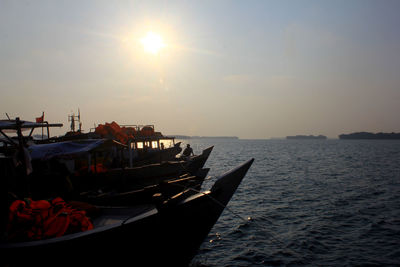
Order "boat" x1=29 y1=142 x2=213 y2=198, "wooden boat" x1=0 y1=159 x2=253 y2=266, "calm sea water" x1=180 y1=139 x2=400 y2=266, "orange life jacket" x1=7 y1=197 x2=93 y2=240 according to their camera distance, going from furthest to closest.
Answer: "boat" x1=29 y1=142 x2=213 y2=198 < "calm sea water" x1=180 y1=139 x2=400 y2=266 < "orange life jacket" x1=7 y1=197 x2=93 y2=240 < "wooden boat" x1=0 y1=159 x2=253 y2=266

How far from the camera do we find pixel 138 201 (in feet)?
36.3

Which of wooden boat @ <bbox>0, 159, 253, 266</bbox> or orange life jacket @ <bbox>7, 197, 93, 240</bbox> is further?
orange life jacket @ <bbox>7, 197, 93, 240</bbox>

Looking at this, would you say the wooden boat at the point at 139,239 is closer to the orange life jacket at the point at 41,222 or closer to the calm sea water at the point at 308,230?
the orange life jacket at the point at 41,222

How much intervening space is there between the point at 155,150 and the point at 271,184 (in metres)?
11.6

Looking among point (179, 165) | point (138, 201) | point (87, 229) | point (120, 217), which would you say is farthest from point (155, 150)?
point (87, 229)

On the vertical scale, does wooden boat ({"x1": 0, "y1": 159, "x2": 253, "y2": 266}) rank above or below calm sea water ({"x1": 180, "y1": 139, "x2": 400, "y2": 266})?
above

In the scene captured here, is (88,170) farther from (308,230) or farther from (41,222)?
(308,230)

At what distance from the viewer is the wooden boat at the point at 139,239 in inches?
259

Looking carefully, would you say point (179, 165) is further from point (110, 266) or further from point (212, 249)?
point (110, 266)

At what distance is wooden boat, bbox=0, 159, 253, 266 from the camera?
657 centimetres

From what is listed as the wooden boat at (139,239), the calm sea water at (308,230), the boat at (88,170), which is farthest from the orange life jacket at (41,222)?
the calm sea water at (308,230)

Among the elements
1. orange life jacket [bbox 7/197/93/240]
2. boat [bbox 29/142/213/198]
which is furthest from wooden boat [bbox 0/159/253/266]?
boat [bbox 29/142/213/198]

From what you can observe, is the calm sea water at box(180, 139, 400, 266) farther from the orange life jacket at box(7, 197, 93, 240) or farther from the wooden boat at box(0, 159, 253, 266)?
the orange life jacket at box(7, 197, 93, 240)

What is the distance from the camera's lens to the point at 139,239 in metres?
7.62
